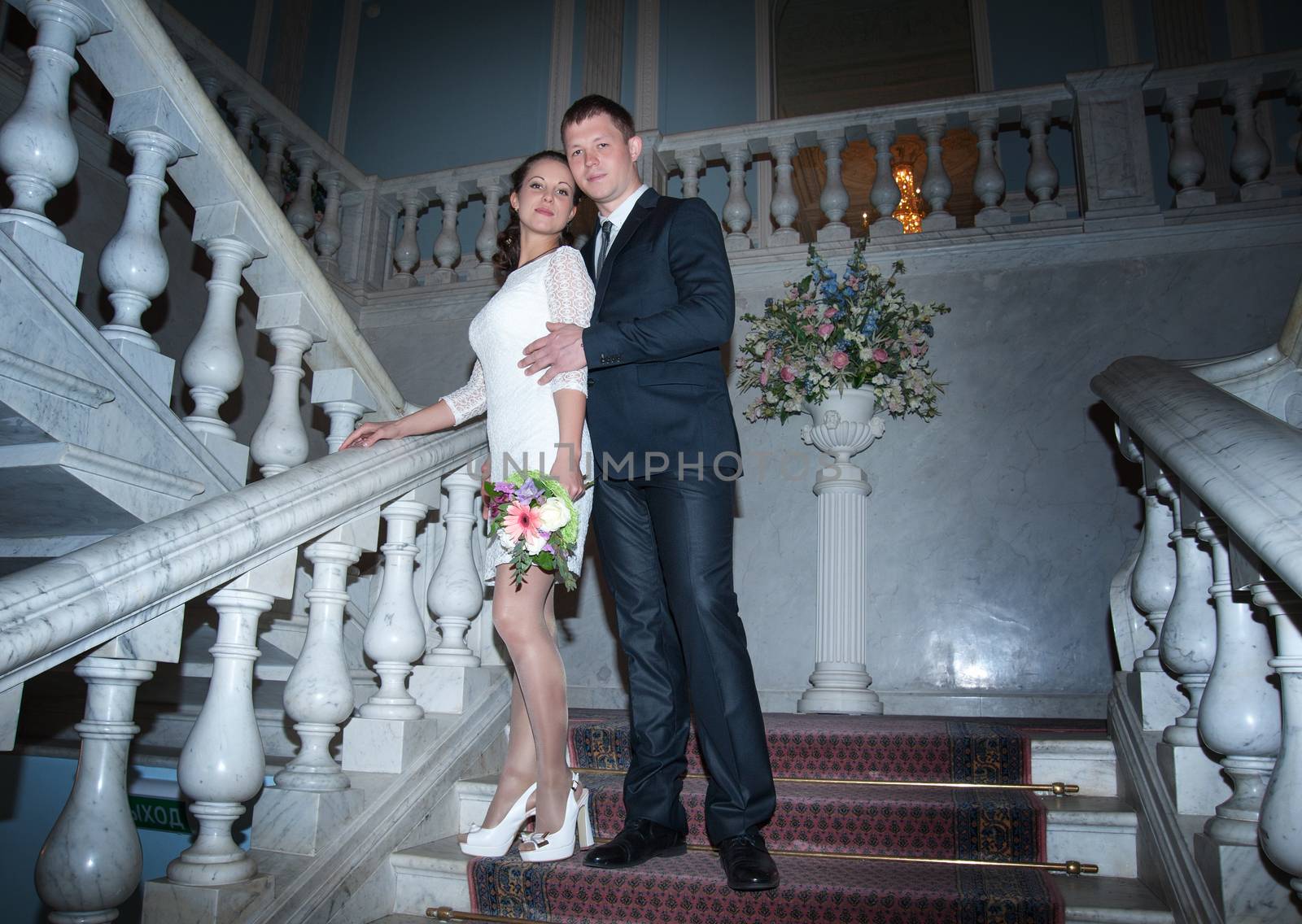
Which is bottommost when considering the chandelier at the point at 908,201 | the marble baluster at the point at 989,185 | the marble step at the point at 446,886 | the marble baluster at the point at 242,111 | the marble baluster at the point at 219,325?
→ the marble step at the point at 446,886

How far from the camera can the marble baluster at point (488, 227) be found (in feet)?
17.2

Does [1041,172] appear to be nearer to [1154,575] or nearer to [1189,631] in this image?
[1154,575]

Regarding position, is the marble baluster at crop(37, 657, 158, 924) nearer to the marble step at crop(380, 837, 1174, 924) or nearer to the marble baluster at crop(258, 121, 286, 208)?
the marble step at crop(380, 837, 1174, 924)

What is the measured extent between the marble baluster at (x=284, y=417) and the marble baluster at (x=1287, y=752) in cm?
210

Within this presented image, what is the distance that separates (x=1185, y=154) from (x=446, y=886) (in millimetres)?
4282

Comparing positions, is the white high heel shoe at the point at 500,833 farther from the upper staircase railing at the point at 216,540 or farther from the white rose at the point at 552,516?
the white rose at the point at 552,516

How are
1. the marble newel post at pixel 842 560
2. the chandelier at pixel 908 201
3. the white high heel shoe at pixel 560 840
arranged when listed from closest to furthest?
the white high heel shoe at pixel 560 840 → the marble newel post at pixel 842 560 → the chandelier at pixel 908 201

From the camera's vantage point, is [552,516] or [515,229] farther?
[515,229]

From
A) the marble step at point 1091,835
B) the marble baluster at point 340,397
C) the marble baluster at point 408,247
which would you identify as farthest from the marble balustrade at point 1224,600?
the marble baluster at point 408,247

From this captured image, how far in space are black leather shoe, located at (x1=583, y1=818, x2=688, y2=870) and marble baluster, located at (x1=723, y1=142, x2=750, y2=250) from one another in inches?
130

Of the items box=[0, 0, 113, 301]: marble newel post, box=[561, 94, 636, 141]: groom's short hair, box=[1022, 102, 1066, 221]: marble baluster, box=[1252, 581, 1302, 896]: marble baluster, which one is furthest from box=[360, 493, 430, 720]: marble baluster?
box=[1022, 102, 1066, 221]: marble baluster

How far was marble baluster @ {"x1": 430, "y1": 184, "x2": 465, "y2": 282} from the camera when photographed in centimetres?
537

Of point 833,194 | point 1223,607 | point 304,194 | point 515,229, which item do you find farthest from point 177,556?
point 304,194

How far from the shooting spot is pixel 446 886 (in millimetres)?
2004
